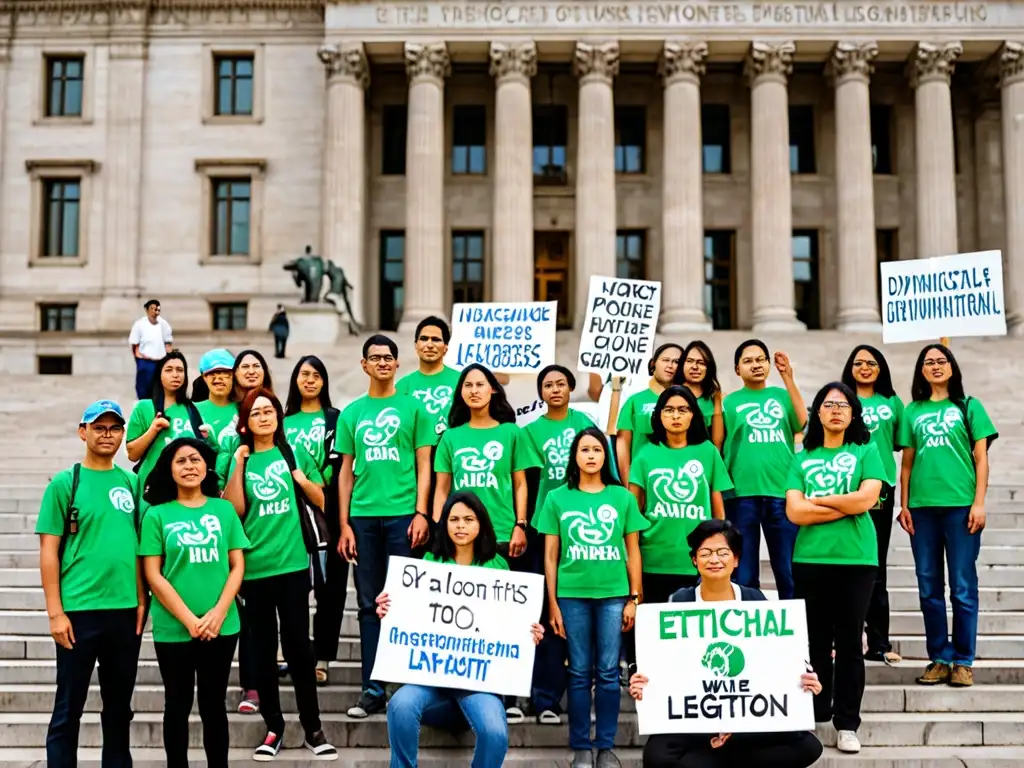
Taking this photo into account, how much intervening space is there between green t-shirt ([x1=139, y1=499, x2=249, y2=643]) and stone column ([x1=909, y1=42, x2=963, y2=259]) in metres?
31.4

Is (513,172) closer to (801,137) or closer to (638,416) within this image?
(801,137)

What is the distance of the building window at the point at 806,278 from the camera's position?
3806cm

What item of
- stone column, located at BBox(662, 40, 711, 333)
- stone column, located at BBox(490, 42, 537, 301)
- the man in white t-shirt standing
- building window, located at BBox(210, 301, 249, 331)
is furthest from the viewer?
building window, located at BBox(210, 301, 249, 331)

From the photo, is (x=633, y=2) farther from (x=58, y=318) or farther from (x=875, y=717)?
(x=875, y=717)

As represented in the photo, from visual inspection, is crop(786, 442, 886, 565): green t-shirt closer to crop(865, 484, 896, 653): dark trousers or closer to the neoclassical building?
crop(865, 484, 896, 653): dark trousers

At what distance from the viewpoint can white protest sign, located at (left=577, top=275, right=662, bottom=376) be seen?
11.4m

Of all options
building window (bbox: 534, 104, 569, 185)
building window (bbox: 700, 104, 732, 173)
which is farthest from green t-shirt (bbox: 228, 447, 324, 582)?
building window (bbox: 700, 104, 732, 173)

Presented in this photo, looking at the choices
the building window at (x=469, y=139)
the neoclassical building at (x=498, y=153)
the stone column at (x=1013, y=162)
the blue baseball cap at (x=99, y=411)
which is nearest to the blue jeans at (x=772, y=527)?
the blue baseball cap at (x=99, y=411)

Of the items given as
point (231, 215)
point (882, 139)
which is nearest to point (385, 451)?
point (231, 215)

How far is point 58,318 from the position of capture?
36.8 metres

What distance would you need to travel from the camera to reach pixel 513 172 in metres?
34.1

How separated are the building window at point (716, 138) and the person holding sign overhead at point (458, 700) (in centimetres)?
3317

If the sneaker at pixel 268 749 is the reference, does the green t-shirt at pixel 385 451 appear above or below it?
above

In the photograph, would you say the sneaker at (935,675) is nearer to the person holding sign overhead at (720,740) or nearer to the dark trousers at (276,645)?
the person holding sign overhead at (720,740)
